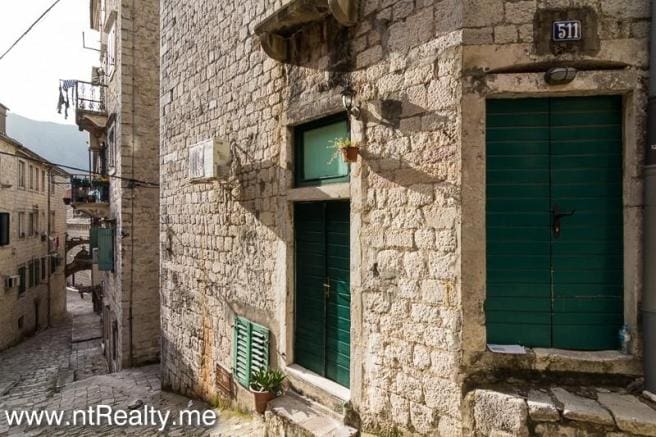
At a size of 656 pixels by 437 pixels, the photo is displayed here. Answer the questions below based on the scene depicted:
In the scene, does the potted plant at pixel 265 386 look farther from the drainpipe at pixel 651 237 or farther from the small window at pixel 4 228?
the small window at pixel 4 228

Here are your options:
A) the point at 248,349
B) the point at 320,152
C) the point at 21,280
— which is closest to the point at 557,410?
the point at 320,152

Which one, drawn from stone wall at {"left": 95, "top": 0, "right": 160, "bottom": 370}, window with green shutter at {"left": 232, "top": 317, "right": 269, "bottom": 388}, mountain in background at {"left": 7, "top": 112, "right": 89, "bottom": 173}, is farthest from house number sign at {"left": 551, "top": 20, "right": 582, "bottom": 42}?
mountain in background at {"left": 7, "top": 112, "right": 89, "bottom": 173}

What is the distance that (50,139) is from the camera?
152625 millimetres

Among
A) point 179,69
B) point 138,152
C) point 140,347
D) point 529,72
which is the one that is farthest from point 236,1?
point 140,347

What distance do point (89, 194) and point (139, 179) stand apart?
3337mm

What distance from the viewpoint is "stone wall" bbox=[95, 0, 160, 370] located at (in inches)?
401

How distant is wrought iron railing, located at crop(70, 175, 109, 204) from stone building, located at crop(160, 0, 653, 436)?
10.9 metres

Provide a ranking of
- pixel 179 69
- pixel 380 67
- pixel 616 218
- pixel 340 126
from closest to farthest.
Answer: pixel 616 218
pixel 380 67
pixel 340 126
pixel 179 69

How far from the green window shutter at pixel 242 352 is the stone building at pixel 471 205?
3.69 feet

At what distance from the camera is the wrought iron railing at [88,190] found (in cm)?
1235

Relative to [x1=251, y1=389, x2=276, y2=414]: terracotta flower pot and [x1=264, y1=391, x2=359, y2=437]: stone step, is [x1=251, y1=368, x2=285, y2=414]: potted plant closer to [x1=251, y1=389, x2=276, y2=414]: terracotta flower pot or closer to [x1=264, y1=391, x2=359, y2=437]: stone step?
[x1=251, y1=389, x2=276, y2=414]: terracotta flower pot

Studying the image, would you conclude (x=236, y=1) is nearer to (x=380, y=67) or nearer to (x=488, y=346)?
(x=380, y=67)

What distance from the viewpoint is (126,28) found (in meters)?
10.3

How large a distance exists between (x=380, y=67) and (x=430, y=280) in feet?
6.81
